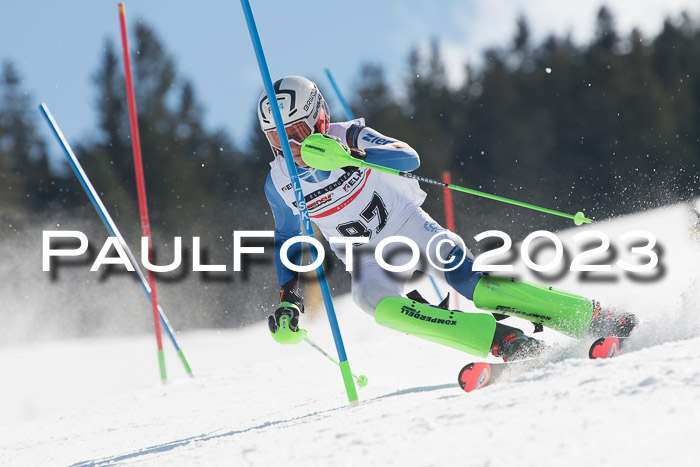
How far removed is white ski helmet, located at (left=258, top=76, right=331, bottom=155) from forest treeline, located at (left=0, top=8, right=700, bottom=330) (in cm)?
1677

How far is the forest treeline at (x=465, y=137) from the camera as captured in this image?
24.7m

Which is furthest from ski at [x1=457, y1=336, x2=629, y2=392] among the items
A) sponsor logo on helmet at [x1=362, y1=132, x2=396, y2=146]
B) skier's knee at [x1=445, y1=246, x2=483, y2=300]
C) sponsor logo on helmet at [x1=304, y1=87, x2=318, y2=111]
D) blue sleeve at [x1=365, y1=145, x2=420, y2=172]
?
sponsor logo on helmet at [x1=304, y1=87, x2=318, y2=111]

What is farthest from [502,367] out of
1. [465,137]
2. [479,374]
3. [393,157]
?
[465,137]

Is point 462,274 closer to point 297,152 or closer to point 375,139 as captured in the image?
point 375,139

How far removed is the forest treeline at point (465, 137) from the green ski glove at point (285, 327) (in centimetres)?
1686

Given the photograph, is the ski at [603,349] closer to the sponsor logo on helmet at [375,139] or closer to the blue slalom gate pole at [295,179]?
the blue slalom gate pole at [295,179]

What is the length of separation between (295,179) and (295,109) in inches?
14.2

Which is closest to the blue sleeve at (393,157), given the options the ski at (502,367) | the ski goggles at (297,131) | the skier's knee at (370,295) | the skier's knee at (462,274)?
the ski goggles at (297,131)

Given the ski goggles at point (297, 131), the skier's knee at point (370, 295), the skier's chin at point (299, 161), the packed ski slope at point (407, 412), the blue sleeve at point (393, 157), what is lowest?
the packed ski slope at point (407, 412)

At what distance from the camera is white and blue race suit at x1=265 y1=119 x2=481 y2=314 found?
3.60 m

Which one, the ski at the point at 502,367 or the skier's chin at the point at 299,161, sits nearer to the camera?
the ski at the point at 502,367

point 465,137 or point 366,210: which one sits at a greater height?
point 465,137

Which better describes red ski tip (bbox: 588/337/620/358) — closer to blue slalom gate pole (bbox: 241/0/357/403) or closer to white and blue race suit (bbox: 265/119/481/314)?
white and blue race suit (bbox: 265/119/481/314)

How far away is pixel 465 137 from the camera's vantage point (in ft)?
103
